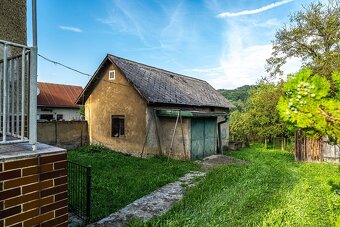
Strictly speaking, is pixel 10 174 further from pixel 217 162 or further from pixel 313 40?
pixel 313 40

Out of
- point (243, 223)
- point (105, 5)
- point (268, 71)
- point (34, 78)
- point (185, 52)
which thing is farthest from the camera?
point (185, 52)

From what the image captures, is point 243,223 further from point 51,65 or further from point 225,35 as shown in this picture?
point 225,35

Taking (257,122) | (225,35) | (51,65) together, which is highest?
(225,35)

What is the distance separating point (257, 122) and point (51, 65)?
15343 mm

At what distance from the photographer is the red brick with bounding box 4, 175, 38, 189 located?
6.82 feet

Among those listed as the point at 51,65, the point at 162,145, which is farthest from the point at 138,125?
the point at 51,65

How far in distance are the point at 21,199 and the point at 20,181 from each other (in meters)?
0.16

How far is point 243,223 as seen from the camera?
5.15 metres

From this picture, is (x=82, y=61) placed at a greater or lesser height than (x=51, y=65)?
greater

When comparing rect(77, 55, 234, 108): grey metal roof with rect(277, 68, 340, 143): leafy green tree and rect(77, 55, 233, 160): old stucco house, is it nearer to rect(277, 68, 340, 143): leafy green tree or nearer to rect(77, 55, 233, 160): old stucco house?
rect(77, 55, 233, 160): old stucco house

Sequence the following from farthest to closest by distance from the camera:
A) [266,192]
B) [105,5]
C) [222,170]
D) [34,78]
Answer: [105,5]
[222,170]
[266,192]
[34,78]

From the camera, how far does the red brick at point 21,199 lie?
6.87 feet

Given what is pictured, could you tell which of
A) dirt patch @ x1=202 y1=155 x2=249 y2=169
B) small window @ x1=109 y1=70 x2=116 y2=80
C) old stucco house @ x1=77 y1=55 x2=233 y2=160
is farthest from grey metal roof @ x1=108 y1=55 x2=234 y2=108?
dirt patch @ x1=202 y1=155 x2=249 y2=169

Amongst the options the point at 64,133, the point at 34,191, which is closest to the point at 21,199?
the point at 34,191
